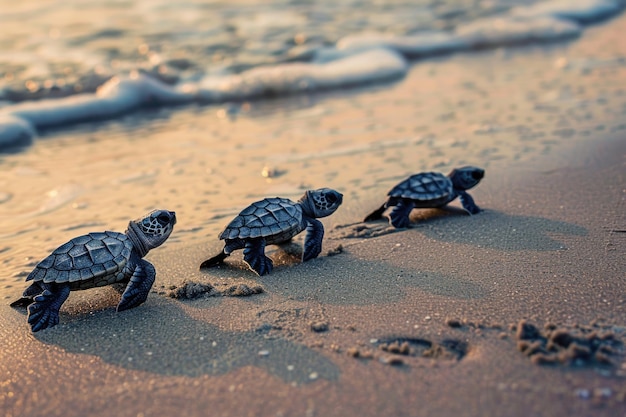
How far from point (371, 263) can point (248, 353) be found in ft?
3.96

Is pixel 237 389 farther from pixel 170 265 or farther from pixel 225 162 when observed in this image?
pixel 225 162

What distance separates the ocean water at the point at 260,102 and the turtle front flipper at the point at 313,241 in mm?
654

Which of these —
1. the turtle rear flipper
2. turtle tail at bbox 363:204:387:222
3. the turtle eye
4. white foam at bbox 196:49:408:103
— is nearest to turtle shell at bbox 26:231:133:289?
the turtle rear flipper

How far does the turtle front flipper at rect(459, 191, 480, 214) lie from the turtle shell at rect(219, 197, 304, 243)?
124cm

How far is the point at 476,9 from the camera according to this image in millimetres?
14195

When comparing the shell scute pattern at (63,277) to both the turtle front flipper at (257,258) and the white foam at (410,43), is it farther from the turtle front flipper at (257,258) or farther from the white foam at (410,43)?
the white foam at (410,43)

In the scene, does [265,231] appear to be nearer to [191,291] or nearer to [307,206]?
[307,206]

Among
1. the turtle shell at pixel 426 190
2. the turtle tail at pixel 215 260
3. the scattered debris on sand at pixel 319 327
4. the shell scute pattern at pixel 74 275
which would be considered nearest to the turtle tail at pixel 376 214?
the turtle shell at pixel 426 190

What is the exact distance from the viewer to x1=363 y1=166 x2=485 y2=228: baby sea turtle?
15.0ft

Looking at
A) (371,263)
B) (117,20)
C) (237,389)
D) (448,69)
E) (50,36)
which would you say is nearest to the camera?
(237,389)

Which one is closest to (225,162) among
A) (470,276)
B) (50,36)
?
(470,276)

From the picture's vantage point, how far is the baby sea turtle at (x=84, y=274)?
11.2 ft

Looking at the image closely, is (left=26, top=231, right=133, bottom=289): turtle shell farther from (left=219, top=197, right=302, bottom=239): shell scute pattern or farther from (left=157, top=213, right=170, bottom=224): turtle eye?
(left=219, top=197, right=302, bottom=239): shell scute pattern

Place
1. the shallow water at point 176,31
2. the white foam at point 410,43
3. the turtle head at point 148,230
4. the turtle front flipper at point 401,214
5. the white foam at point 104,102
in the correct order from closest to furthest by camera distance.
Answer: the turtle head at point 148,230
the turtle front flipper at point 401,214
the white foam at point 104,102
the shallow water at point 176,31
the white foam at point 410,43
